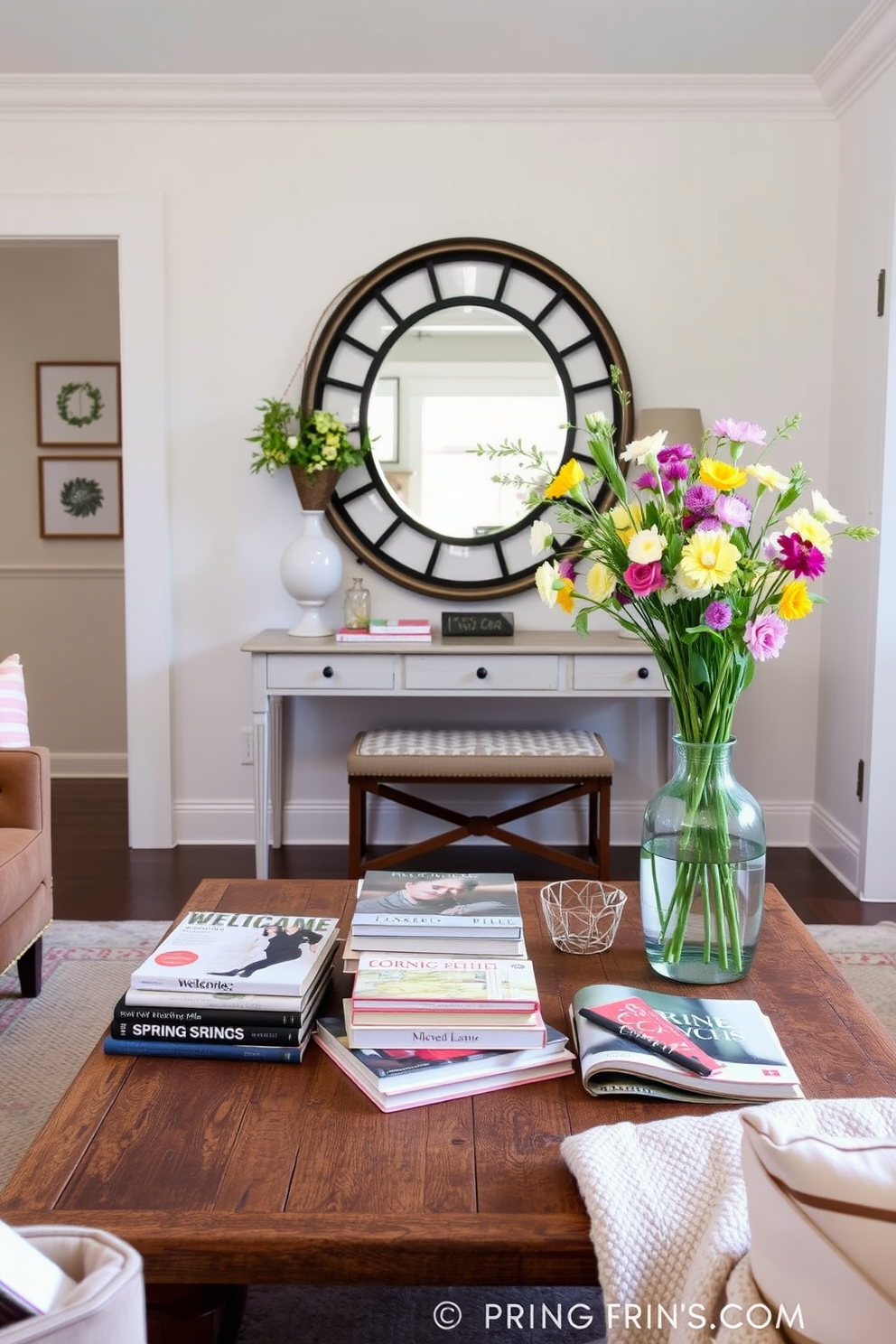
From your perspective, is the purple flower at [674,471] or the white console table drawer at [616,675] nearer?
the purple flower at [674,471]

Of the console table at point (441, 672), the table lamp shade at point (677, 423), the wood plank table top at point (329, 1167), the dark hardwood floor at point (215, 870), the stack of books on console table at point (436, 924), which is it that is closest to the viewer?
the wood plank table top at point (329, 1167)

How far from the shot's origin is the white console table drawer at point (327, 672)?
3617 mm

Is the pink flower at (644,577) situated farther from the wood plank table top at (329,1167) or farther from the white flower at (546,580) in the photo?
the wood plank table top at (329,1167)

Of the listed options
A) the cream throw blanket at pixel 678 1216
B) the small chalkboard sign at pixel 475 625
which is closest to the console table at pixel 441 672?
the small chalkboard sign at pixel 475 625

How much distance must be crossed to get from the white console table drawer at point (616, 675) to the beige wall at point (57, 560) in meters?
2.59

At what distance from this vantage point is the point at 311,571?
3846 millimetres

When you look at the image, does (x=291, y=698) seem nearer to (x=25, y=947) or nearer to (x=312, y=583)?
(x=312, y=583)

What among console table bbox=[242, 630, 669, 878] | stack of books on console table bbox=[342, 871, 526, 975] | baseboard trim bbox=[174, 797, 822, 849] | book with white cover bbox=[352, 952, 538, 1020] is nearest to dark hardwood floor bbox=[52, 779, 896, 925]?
baseboard trim bbox=[174, 797, 822, 849]

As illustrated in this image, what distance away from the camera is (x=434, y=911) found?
5.54 feet

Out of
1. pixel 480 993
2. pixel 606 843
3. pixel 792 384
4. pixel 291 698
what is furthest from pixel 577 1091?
pixel 792 384

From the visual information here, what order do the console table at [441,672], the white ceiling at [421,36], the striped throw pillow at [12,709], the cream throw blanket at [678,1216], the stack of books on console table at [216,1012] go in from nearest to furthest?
the cream throw blanket at [678,1216] < the stack of books on console table at [216,1012] < the striped throw pillow at [12,709] < the white ceiling at [421,36] < the console table at [441,672]

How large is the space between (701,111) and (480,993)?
11.2 ft

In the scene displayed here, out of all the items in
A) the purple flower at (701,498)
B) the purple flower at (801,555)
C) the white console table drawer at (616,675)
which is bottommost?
the white console table drawer at (616,675)

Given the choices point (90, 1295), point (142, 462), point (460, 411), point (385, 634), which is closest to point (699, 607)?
point (90, 1295)
